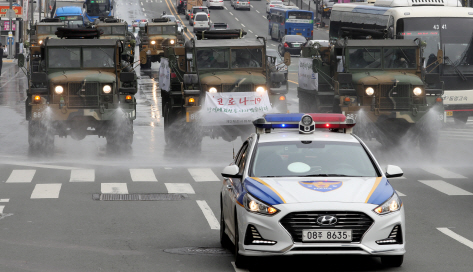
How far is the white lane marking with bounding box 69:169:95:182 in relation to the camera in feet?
55.6

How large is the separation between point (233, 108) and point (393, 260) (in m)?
11.8

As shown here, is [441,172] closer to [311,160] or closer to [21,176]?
[21,176]

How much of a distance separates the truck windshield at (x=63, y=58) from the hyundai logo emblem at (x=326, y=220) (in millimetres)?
13971

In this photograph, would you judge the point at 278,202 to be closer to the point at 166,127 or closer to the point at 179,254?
the point at 179,254

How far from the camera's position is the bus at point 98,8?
274ft

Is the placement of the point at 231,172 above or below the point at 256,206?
above

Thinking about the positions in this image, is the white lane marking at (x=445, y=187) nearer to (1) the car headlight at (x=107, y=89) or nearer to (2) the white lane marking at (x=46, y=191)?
(2) the white lane marking at (x=46, y=191)

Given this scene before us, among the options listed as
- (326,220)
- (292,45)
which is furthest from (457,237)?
(292,45)

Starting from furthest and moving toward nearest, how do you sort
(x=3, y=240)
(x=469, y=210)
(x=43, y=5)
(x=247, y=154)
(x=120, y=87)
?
(x=43, y=5) < (x=120, y=87) < (x=469, y=210) < (x=3, y=240) < (x=247, y=154)

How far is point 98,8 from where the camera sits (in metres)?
83.6

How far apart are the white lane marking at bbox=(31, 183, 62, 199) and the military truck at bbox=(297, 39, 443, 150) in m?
7.81

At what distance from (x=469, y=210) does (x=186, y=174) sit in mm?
6323

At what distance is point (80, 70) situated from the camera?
21484 millimetres

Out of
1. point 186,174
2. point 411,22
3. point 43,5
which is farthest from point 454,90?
point 43,5
